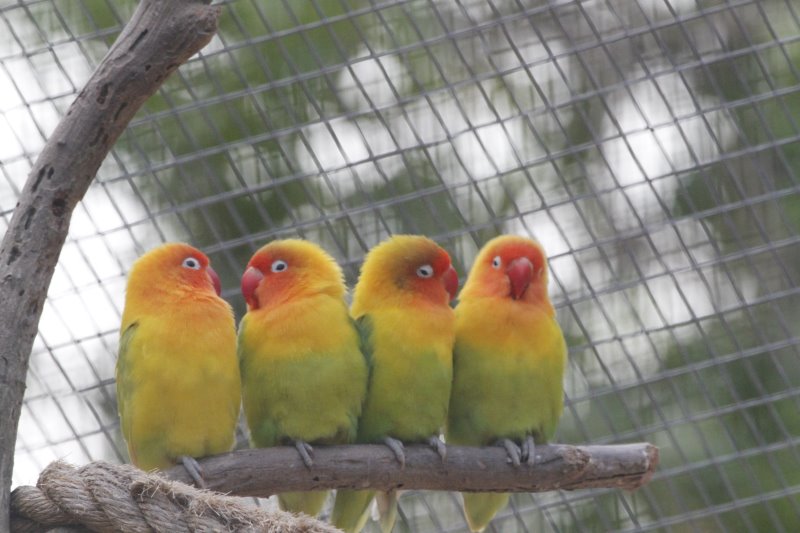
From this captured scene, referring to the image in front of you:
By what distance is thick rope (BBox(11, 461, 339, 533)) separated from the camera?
1.03 metres

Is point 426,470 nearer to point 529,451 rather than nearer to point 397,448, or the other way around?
point 397,448

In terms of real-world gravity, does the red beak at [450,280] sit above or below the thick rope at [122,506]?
above

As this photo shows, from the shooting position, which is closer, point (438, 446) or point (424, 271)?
point (438, 446)

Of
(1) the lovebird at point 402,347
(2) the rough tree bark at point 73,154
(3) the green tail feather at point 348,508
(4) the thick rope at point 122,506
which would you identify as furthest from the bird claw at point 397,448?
(2) the rough tree bark at point 73,154

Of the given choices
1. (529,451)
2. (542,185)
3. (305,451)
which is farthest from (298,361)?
(542,185)

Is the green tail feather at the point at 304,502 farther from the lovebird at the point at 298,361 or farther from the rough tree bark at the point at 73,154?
the rough tree bark at the point at 73,154

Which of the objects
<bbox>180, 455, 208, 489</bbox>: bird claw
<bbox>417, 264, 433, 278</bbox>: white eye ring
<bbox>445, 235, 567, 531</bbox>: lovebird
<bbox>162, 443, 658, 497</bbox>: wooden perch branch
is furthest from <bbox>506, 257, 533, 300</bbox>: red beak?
<bbox>180, 455, 208, 489</bbox>: bird claw

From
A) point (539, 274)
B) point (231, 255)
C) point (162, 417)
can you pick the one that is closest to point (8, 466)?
point (162, 417)

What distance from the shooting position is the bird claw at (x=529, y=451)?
148 centimetres

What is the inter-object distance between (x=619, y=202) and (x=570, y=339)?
0.31 meters

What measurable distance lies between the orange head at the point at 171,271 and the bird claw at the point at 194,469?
0.22 meters

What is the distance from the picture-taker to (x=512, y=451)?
150 centimetres

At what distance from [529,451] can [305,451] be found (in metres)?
0.30

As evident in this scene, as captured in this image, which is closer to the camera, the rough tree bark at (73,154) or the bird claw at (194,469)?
the rough tree bark at (73,154)
